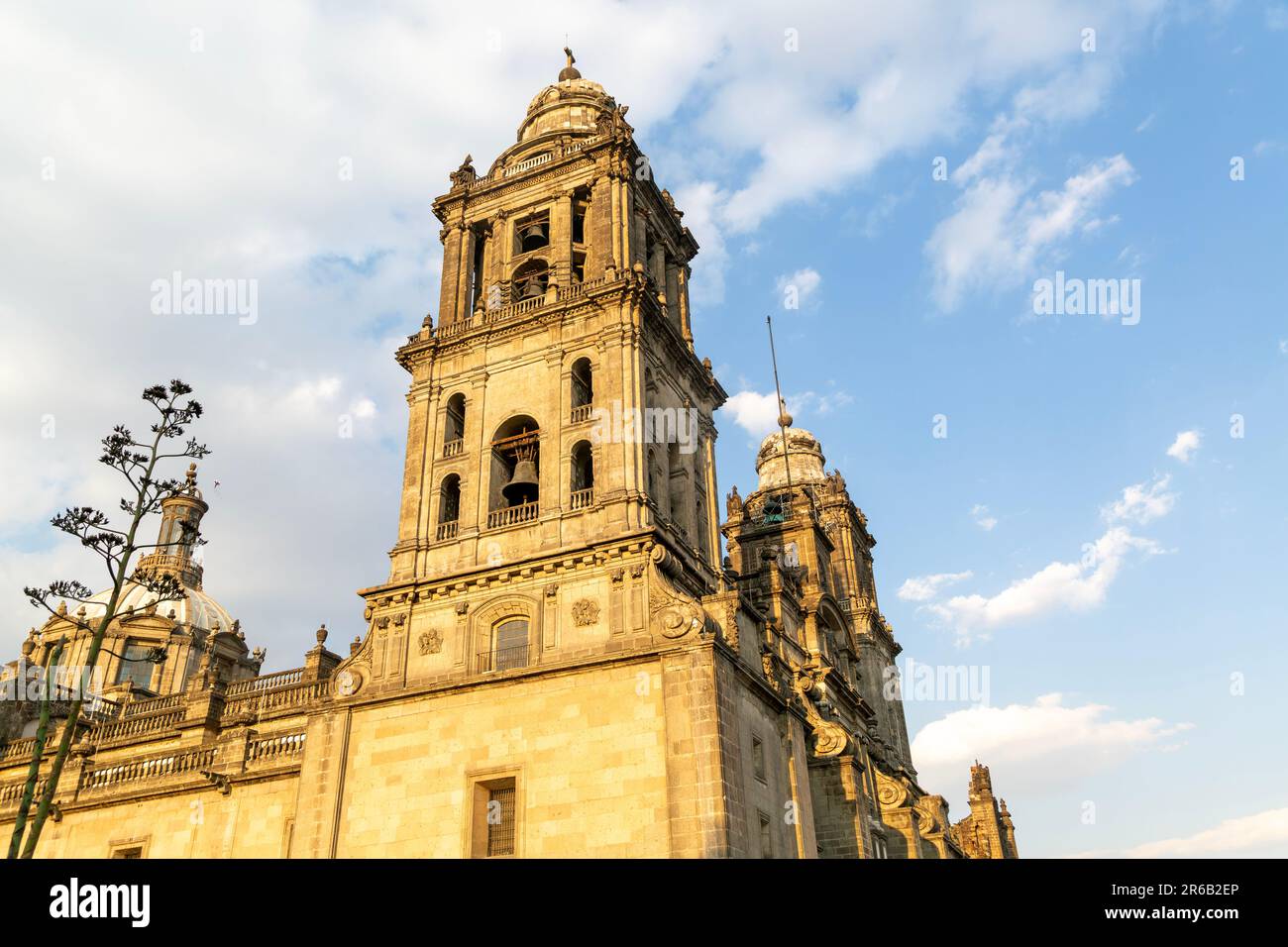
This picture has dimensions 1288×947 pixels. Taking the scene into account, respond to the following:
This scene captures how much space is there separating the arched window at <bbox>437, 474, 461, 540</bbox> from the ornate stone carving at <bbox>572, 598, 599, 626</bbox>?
584cm

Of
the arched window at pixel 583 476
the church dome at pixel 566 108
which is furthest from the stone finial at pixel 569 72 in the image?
the arched window at pixel 583 476

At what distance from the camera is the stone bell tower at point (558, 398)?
31.2 m

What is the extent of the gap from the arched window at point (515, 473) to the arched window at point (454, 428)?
154 centimetres

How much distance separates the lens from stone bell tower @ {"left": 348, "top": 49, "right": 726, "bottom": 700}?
102ft

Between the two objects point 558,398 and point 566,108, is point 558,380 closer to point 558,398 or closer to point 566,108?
point 558,398

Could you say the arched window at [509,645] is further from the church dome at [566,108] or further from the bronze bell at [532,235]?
the church dome at [566,108]

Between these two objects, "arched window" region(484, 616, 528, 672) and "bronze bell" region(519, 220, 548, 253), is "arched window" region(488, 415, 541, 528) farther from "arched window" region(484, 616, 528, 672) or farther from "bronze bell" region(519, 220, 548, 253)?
"bronze bell" region(519, 220, 548, 253)
